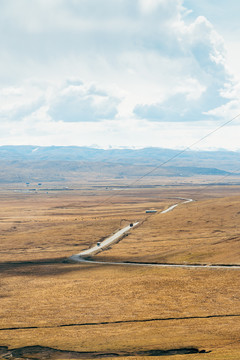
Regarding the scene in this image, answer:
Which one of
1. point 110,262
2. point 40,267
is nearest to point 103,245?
point 110,262

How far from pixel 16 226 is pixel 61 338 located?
386 feet

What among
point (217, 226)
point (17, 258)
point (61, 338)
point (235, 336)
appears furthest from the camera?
point (217, 226)

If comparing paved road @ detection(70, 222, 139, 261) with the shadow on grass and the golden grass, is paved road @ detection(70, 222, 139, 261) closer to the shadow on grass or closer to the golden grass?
the golden grass

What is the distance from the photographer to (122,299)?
222 feet

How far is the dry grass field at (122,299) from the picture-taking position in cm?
4541

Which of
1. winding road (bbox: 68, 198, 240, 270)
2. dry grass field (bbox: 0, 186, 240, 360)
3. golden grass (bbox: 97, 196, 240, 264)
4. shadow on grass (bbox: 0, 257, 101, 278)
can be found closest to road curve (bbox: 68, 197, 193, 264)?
winding road (bbox: 68, 198, 240, 270)

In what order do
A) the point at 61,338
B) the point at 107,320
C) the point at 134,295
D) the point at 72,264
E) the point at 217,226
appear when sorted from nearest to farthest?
the point at 61,338 → the point at 107,320 → the point at 134,295 → the point at 72,264 → the point at 217,226

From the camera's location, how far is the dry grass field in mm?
45406

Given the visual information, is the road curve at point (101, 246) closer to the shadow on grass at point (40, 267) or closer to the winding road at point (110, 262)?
the winding road at point (110, 262)

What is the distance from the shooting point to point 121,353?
42.6 meters

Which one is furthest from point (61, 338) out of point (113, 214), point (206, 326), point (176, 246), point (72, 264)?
point (113, 214)

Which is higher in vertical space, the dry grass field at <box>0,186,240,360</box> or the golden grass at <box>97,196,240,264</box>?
the golden grass at <box>97,196,240,264</box>

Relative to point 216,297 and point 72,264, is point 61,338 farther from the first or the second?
point 72,264

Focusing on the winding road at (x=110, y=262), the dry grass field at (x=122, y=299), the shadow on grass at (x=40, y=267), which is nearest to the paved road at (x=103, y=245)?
the winding road at (x=110, y=262)
